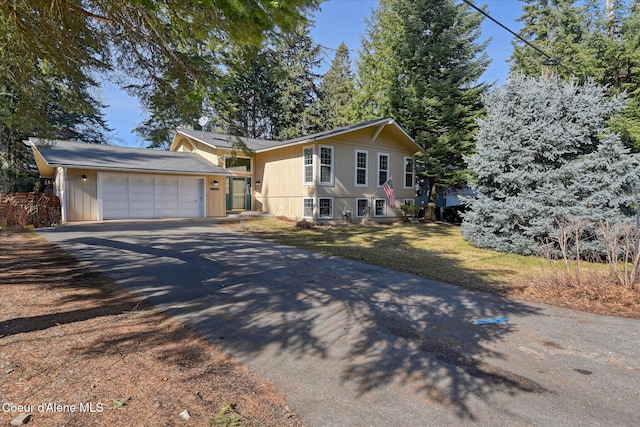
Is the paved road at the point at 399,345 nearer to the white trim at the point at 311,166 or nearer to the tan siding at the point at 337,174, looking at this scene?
the white trim at the point at 311,166

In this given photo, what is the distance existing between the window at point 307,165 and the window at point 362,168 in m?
2.57

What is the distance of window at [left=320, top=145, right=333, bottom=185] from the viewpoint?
16.3m

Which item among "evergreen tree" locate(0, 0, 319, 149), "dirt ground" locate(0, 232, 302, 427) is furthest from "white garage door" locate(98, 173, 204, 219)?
"dirt ground" locate(0, 232, 302, 427)

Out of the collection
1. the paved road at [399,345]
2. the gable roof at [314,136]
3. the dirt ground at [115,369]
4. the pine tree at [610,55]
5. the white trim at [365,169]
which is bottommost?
the paved road at [399,345]

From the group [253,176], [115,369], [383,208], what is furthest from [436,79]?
[115,369]

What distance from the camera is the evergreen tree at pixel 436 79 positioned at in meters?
18.6

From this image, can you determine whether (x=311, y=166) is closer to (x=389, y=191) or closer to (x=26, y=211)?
(x=389, y=191)

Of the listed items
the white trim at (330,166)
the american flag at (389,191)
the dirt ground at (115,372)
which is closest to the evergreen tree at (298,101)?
the american flag at (389,191)

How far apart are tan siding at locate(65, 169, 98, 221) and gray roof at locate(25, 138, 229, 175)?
0.61 m

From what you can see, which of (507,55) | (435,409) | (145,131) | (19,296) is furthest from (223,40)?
(507,55)

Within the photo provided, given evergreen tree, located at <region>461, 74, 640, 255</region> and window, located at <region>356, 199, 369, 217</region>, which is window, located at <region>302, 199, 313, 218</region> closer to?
window, located at <region>356, 199, 369, 217</region>

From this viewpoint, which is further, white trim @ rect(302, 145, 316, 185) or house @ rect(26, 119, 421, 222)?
white trim @ rect(302, 145, 316, 185)

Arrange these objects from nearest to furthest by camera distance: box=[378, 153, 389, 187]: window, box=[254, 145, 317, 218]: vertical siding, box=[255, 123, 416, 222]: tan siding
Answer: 1. box=[255, 123, 416, 222]: tan siding
2. box=[254, 145, 317, 218]: vertical siding
3. box=[378, 153, 389, 187]: window

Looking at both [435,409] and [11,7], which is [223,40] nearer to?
[11,7]
